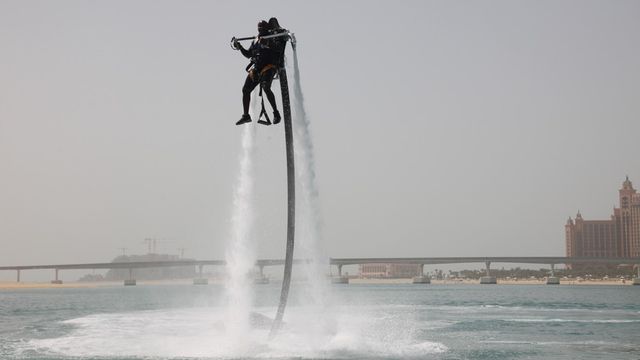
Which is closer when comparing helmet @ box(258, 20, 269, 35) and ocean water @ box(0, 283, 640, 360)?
helmet @ box(258, 20, 269, 35)

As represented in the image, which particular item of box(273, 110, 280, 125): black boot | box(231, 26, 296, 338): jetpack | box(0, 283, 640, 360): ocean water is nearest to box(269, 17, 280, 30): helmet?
box(231, 26, 296, 338): jetpack

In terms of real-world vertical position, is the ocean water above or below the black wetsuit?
below

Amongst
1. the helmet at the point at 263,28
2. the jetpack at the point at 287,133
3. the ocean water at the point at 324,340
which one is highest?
the helmet at the point at 263,28

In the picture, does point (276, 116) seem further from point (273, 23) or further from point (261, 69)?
point (273, 23)

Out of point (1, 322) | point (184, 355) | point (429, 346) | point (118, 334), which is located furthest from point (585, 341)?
point (1, 322)

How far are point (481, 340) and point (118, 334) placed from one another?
2146cm

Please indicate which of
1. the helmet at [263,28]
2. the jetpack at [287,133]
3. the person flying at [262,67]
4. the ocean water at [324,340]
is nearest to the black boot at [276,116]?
the person flying at [262,67]

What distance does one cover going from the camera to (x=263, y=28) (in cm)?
2622

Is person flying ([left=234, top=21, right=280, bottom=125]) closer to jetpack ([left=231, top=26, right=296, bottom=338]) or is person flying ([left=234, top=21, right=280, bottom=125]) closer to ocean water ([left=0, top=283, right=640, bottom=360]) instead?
jetpack ([left=231, top=26, right=296, bottom=338])

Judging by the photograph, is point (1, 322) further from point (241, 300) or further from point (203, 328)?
point (241, 300)

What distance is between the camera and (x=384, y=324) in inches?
2114

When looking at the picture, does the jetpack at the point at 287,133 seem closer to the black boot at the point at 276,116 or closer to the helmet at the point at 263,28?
the helmet at the point at 263,28

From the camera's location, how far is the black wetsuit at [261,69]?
26.1 metres

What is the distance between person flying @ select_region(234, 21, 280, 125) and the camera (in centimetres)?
2608
